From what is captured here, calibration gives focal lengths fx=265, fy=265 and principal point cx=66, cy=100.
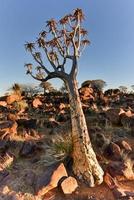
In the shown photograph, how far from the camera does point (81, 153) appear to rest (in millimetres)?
6930

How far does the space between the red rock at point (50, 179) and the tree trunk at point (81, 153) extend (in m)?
0.41

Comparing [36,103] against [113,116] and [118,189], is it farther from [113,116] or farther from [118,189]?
[118,189]

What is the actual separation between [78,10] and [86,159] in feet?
14.6

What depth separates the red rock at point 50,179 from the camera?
20.8 ft

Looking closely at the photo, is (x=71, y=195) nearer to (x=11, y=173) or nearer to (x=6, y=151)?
(x=11, y=173)

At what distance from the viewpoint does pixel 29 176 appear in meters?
6.78

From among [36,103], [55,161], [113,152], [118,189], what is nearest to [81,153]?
[55,161]

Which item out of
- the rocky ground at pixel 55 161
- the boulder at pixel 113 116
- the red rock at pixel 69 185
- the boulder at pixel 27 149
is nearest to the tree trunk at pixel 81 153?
the rocky ground at pixel 55 161

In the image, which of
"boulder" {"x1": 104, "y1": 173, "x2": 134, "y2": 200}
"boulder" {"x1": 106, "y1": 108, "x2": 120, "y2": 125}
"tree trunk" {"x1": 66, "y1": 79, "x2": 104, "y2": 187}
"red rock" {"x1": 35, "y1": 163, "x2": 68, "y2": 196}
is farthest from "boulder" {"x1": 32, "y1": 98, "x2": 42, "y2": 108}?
"boulder" {"x1": 104, "y1": 173, "x2": 134, "y2": 200}

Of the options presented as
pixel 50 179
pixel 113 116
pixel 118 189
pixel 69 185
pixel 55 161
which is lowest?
pixel 118 189

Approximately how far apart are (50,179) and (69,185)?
489 millimetres

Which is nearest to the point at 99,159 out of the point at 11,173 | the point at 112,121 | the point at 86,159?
the point at 86,159

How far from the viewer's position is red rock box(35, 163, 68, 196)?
6328 mm

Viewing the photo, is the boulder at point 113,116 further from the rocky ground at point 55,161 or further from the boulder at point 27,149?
the boulder at point 27,149
